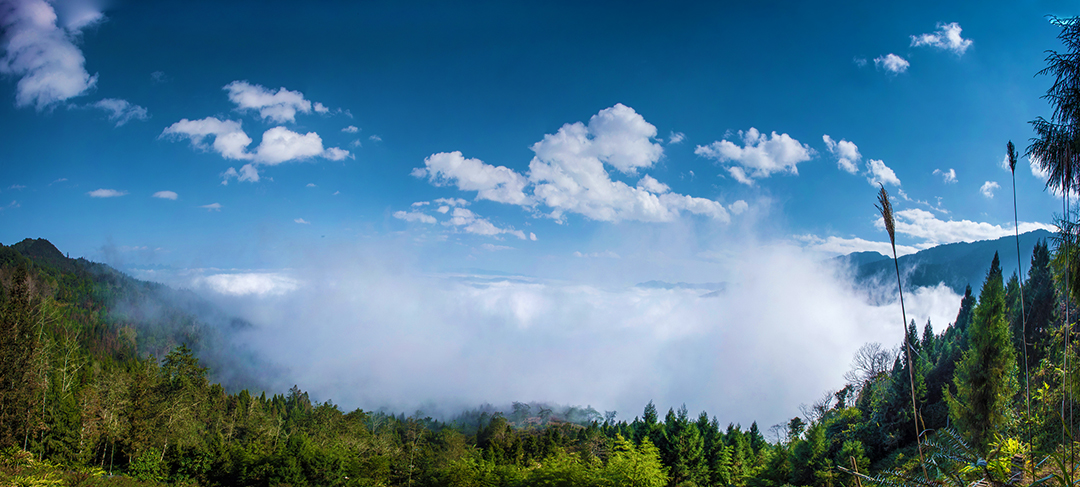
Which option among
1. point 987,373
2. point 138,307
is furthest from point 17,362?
point 138,307

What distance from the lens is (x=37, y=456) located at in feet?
93.2

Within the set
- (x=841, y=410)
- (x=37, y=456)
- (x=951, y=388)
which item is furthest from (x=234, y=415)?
(x=951, y=388)

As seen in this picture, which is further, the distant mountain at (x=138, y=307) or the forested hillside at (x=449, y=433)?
the distant mountain at (x=138, y=307)

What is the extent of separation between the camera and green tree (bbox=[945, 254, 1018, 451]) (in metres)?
23.0

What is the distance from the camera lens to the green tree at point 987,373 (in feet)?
75.6

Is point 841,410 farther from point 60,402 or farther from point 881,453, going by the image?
point 60,402

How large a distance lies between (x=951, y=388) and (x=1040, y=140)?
37176 millimetres

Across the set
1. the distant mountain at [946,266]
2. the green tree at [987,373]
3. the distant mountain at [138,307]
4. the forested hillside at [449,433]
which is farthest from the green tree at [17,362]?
the distant mountain at [946,266]

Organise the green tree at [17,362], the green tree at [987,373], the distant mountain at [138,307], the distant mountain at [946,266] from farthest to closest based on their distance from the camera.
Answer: the distant mountain at [946,266] → the distant mountain at [138,307] → the green tree at [17,362] → the green tree at [987,373]

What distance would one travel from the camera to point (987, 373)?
23422 millimetres

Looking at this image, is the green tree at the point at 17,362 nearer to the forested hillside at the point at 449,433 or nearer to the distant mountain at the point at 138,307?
the forested hillside at the point at 449,433

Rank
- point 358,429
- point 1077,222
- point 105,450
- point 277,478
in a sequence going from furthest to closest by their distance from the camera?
1. point 358,429
2. point 105,450
3. point 277,478
4. point 1077,222

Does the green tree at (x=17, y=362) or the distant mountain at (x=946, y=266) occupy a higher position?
the distant mountain at (x=946, y=266)

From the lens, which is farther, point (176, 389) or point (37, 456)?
point (176, 389)
